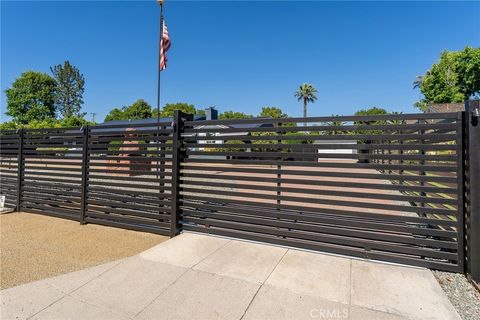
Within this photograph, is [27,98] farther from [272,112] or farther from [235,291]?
[235,291]

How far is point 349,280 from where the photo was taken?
2912 mm

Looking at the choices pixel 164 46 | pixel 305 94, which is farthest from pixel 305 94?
pixel 164 46

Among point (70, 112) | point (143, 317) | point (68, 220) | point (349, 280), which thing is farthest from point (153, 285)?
point (70, 112)

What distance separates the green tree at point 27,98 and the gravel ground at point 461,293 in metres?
59.2

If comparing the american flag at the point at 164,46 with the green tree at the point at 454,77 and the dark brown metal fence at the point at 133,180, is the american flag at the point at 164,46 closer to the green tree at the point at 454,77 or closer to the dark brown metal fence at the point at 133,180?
the dark brown metal fence at the point at 133,180

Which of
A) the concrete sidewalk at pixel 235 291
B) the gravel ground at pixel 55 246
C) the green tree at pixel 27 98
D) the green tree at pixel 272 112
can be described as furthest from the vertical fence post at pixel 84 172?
the green tree at pixel 27 98

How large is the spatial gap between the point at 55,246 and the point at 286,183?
3712mm

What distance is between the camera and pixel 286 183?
391cm

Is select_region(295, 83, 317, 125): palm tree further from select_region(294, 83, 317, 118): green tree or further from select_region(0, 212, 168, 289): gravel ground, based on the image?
select_region(0, 212, 168, 289): gravel ground

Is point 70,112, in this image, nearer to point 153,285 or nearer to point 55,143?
point 55,143

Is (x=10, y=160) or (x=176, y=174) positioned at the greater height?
(x=10, y=160)

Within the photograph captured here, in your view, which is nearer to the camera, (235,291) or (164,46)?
(235,291)

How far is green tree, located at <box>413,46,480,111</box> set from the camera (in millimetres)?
31594

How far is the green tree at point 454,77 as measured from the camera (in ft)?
104
